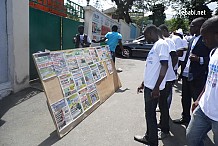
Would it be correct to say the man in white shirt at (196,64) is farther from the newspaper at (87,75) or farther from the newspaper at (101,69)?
the newspaper at (101,69)

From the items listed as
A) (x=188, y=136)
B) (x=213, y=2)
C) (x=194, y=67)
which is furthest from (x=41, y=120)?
(x=213, y=2)

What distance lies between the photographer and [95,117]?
371cm

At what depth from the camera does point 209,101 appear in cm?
174

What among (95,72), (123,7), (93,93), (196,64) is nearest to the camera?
(196,64)

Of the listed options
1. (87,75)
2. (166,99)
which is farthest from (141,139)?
(87,75)

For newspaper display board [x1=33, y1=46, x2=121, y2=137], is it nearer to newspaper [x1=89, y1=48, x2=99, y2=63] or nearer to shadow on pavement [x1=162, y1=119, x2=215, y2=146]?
newspaper [x1=89, y1=48, x2=99, y2=63]

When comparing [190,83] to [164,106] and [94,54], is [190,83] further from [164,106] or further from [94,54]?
[94,54]

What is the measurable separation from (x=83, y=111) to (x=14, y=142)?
1.24 metres

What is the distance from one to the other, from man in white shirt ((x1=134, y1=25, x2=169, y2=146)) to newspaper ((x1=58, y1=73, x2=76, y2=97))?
4.46ft

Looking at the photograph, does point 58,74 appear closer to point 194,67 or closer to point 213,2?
point 194,67

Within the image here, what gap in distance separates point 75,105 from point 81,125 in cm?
36

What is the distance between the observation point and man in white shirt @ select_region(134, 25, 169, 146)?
241 cm

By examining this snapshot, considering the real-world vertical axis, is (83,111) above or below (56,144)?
above

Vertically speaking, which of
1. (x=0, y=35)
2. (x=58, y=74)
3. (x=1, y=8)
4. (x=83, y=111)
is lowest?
(x=83, y=111)
